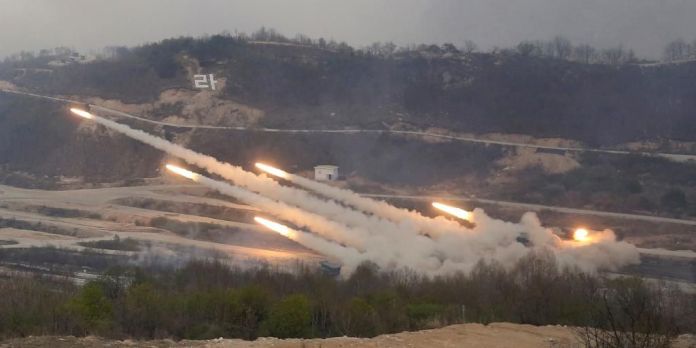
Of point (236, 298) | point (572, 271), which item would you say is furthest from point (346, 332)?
point (572, 271)

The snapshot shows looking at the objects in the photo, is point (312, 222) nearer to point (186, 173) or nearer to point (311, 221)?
point (311, 221)

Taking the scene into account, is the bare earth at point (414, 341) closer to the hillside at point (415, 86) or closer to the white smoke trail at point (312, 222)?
the white smoke trail at point (312, 222)

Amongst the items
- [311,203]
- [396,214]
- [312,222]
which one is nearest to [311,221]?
[312,222]

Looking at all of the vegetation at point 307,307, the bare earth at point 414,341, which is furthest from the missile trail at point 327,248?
the bare earth at point 414,341

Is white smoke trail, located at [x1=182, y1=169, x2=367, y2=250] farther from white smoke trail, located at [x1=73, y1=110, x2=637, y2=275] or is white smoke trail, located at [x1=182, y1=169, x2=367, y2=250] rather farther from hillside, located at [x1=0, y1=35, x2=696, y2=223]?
hillside, located at [x1=0, y1=35, x2=696, y2=223]

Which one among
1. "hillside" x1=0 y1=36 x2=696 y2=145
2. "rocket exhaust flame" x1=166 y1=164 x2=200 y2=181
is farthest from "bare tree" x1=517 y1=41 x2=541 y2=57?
"rocket exhaust flame" x1=166 y1=164 x2=200 y2=181

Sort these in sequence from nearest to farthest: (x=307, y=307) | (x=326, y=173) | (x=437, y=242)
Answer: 1. (x=307, y=307)
2. (x=437, y=242)
3. (x=326, y=173)

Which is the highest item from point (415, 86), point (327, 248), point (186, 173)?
point (415, 86)
